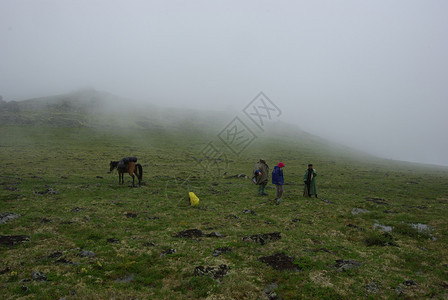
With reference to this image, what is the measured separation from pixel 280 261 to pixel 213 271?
3093 millimetres

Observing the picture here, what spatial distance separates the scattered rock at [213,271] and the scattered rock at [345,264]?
183 inches

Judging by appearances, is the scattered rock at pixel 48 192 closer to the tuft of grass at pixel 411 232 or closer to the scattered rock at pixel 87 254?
the scattered rock at pixel 87 254

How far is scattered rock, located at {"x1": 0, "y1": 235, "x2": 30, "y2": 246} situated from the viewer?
36.4ft

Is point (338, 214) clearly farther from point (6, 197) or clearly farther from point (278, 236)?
point (6, 197)

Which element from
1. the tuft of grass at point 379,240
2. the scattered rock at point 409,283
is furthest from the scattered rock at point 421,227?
the scattered rock at point 409,283

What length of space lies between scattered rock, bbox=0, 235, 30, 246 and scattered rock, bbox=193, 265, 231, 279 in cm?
881

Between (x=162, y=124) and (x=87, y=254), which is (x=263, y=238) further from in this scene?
(x=162, y=124)

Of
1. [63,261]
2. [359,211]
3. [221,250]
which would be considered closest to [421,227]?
[359,211]

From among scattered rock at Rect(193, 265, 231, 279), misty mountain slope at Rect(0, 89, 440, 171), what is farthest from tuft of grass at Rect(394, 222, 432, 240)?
misty mountain slope at Rect(0, 89, 440, 171)

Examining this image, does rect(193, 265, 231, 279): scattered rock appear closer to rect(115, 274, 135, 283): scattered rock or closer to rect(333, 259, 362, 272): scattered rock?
rect(115, 274, 135, 283): scattered rock

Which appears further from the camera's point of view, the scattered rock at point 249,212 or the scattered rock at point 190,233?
the scattered rock at point 249,212

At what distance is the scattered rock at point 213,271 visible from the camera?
360 inches

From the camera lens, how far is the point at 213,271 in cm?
932

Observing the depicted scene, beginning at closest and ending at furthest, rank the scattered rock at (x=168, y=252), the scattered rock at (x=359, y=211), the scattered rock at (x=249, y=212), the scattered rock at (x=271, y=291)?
1. the scattered rock at (x=271, y=291)
2. the scattered rock at (x=168, y=252)
3. the scattered rock at (x=249, y=212)
4. the scattered rock at (x=359, y=211)
